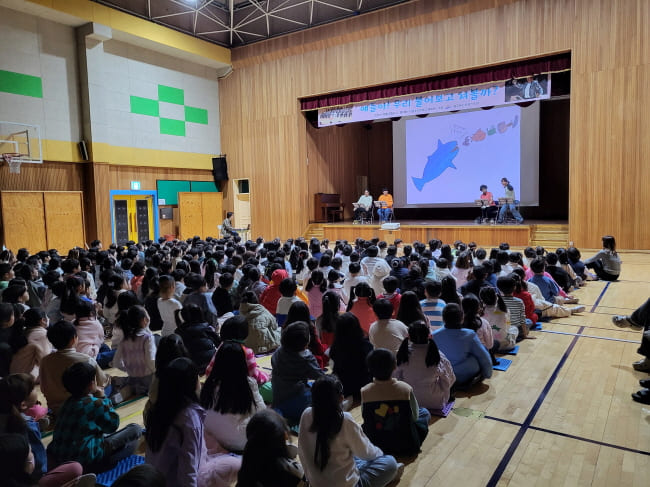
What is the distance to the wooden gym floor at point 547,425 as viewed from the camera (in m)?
2.21

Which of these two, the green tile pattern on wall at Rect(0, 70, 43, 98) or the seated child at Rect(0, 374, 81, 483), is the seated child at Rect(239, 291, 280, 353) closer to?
the seated child at Rect(0, 374, 81, 483)

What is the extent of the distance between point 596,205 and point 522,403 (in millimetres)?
8097

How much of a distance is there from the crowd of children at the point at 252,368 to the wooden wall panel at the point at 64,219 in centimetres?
668

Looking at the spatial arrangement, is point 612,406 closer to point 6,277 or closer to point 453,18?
point 6,277

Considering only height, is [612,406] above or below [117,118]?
below

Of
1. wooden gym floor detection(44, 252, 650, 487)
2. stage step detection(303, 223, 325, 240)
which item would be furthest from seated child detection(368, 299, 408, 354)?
stage step detection(303, 223, 325, 240)

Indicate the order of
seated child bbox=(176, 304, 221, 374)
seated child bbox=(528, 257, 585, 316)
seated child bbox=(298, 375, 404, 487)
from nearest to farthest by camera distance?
seated child bbox=(298, 375, 404, 487)
seated child bbox=(176, 304, 221, 374)
seated child bbox=(528, 257, 585, 316)

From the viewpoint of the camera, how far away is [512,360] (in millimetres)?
3703

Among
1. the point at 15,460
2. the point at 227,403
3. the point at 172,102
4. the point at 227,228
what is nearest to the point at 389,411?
the point at 227,403

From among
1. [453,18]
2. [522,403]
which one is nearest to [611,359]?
[522,403]

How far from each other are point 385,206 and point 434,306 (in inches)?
359

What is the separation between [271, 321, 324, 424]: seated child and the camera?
2.55 meters

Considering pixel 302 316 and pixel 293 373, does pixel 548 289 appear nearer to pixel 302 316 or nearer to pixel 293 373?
pixel 302 316

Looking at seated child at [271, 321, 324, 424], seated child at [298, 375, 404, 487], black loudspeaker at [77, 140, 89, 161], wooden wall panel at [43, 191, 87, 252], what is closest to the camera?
seated child at [298, 375, 404, 487]
